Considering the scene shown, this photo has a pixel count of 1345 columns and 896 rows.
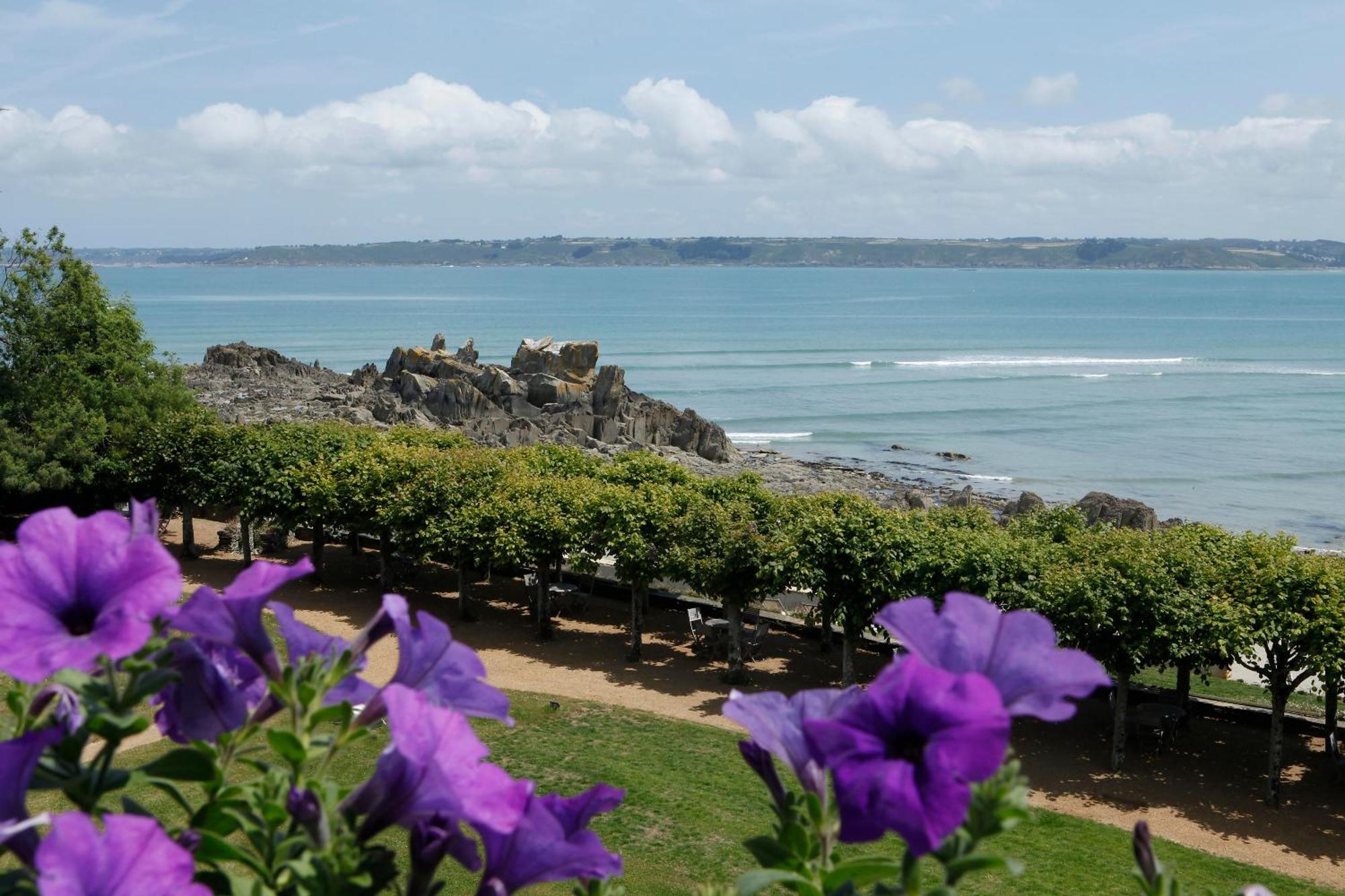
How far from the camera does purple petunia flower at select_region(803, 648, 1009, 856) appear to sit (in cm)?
171

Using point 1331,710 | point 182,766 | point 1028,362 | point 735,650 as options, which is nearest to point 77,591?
point 182,766

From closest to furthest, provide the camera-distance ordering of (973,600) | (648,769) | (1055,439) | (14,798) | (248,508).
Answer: (14,798)
(973,600)
(648,769)
(248,508)
(1055,439)

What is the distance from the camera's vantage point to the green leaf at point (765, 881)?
6.47ft

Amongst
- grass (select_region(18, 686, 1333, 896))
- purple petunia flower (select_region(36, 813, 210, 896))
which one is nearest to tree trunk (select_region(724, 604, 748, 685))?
grass (select_region(18, 686, 1333, 896))

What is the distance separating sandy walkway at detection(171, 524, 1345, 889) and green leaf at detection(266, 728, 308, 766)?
19.6 m

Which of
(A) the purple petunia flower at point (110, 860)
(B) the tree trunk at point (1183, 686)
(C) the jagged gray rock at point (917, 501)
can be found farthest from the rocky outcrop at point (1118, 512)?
(A) the purple petunia flower at point (110, 860)

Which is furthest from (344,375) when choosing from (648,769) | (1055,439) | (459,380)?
(648,769)

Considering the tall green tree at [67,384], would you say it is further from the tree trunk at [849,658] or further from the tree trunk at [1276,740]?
the tree trunk at [1276,740]

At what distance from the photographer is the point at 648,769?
20250 mm

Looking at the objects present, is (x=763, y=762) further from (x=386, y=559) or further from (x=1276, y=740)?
(x=386, y=559)

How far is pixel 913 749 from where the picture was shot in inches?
70.1

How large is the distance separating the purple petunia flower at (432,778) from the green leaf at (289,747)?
15 centimetres

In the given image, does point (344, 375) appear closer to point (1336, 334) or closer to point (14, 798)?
point (14, 798)

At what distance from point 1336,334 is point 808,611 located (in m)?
148
